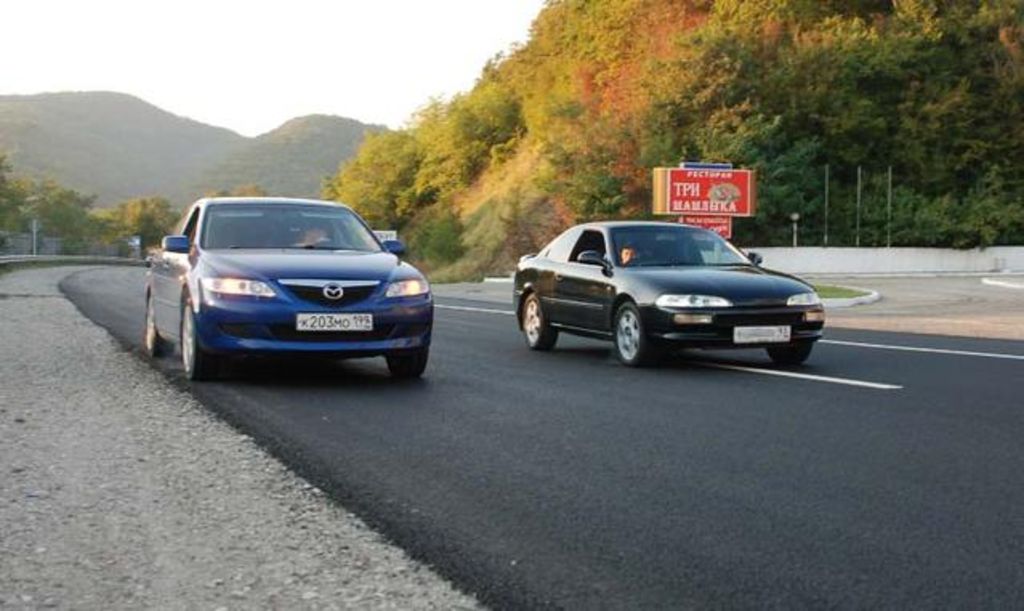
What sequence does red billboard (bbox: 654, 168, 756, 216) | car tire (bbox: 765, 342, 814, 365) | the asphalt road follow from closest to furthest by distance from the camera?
1. the asphalt road
2. car tire (bbox: 765, 342, 814, 365)
3. red billboard (bbox: 654, 168, 756, 216)

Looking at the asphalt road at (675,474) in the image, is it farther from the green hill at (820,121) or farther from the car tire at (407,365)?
the green hill at (820,121)

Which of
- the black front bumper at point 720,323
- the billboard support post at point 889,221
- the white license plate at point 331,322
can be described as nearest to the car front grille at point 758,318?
the black front bumper at point 720,323

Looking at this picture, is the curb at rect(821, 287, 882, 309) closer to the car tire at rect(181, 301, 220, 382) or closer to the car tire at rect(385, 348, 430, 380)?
the car tire at rect(385, 348, 430, 380)

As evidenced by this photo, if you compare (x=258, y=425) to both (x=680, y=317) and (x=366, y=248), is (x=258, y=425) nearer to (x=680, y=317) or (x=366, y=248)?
(x=366, y=248)

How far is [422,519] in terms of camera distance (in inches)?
192

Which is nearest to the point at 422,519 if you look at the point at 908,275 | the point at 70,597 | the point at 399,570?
the point at 399,570

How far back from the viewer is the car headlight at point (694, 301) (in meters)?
10.7

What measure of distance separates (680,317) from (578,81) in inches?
2219

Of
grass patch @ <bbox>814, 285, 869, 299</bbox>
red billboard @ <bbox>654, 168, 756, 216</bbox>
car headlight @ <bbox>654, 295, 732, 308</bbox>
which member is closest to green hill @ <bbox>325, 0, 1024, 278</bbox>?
red billboard @ <bbox>654, 168, 756, 216</bbox>

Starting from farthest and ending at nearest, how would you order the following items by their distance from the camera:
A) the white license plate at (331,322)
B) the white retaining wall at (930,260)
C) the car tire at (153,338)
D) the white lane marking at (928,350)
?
the white retaining wall at (930,260) → the white lane marking at (928,350) → the car tire at (153,338) → the white license plate at (331,322)

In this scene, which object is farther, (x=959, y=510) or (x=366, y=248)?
(x=366, y=248)

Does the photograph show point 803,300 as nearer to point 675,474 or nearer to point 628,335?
point 628,335

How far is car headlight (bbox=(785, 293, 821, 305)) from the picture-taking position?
433 inches

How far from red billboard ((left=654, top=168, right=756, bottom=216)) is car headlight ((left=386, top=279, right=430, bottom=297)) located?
24.3 meters
